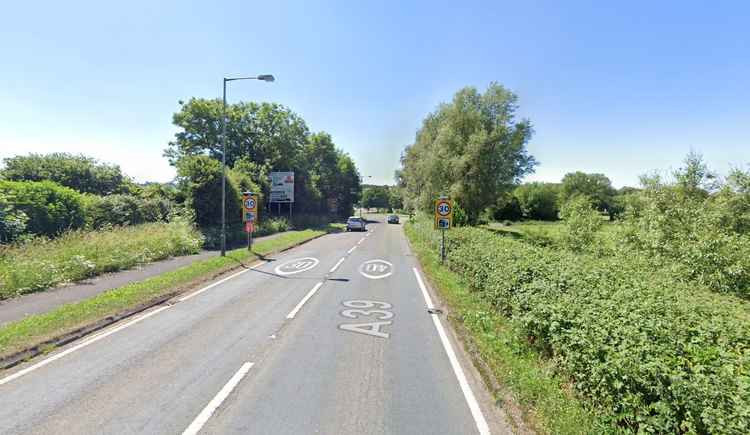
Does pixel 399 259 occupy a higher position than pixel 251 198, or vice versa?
pixel 251 198

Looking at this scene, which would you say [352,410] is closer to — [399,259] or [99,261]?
[99,261]

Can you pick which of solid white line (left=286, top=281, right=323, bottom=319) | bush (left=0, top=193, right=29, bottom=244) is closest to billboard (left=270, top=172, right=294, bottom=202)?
bush (left=0, top=193, right=29, bottom=244)

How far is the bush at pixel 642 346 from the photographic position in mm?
2605

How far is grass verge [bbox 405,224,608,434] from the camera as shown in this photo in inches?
141

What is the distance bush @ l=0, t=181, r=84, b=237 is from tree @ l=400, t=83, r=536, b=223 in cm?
2565

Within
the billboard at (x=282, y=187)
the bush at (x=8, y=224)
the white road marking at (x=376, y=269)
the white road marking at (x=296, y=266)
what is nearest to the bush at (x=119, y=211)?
the bush at (x=8, y=224)

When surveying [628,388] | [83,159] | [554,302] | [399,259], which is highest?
[83,159]

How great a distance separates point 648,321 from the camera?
3617 mm

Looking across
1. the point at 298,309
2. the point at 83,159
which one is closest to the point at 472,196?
the point at 298,309

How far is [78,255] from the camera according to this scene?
10961mm

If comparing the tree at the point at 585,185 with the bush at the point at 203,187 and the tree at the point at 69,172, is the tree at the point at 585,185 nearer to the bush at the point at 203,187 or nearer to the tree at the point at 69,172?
the bush at the point at 203,187

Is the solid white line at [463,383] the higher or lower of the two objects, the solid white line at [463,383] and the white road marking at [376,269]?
the higher

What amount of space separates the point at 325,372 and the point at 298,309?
3361 mm

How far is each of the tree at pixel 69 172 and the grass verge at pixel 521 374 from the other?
132 ft
